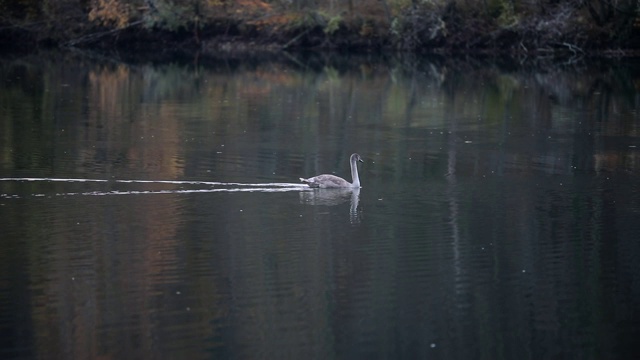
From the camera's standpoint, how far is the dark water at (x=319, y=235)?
1195 centimetres

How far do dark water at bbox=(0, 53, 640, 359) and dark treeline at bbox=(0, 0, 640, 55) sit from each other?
22.3m

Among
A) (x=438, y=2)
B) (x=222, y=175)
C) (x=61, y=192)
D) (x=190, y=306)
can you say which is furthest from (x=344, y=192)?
(x=438, y=2)

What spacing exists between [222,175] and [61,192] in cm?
294

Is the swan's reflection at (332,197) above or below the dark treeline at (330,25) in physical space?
below

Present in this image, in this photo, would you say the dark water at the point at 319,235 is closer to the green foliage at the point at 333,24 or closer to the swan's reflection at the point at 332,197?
the swan's reflection at the point at 332,197

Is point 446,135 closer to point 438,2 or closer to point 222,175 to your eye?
point 222,175

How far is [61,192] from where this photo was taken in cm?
1905

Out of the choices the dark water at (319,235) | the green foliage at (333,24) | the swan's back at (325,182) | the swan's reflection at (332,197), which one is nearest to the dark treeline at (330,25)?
the green foliage at (333,24)

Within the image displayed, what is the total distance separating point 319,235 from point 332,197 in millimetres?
3010

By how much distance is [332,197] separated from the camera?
1908cm

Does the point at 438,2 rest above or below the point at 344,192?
above

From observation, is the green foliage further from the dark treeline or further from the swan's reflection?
the swan's reflection

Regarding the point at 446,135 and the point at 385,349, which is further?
the point at 446,135

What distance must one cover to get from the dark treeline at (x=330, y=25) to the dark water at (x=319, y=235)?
2225 centimetres
